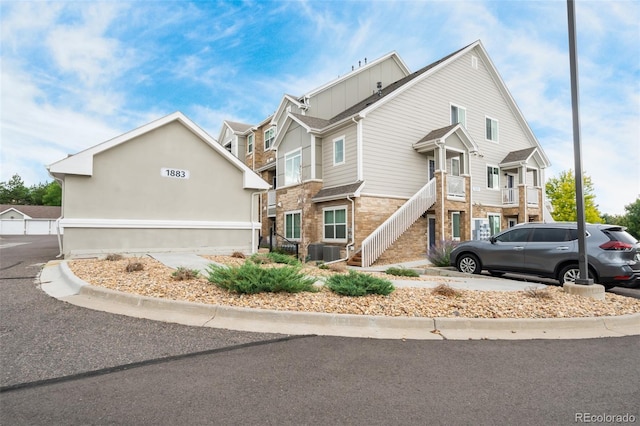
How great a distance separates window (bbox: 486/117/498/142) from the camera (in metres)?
21.9

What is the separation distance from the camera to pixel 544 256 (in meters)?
9.42

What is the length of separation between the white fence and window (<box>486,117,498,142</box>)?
177 feet

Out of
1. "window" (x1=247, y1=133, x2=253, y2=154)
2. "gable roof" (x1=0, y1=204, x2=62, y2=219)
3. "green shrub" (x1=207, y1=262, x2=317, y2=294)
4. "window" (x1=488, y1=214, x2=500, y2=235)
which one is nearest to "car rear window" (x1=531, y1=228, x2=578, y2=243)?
"green shrub" (x1=207, y1=262, x2=317, y2=294)

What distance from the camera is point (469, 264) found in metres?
11.4

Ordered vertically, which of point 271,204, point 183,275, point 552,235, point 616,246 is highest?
point 271,204

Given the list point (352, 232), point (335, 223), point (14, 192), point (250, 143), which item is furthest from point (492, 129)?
point (14, 192)

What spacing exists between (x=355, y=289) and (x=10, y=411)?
4.60 m

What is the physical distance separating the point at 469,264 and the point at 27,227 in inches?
2364

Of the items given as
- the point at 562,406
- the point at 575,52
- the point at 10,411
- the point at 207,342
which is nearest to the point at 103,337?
the point at 207,342

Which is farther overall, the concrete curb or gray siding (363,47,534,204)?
gray siding (363,47,534,204)

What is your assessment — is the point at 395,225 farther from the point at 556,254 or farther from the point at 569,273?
the point at 569,273

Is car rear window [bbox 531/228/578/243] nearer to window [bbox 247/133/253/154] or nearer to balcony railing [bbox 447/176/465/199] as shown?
balcony railing [bbox 447/176/465/199]

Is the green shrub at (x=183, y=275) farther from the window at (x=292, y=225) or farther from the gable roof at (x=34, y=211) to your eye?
the gable roof at (x=34, y=211)

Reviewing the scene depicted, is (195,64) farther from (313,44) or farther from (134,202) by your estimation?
(134,202)
